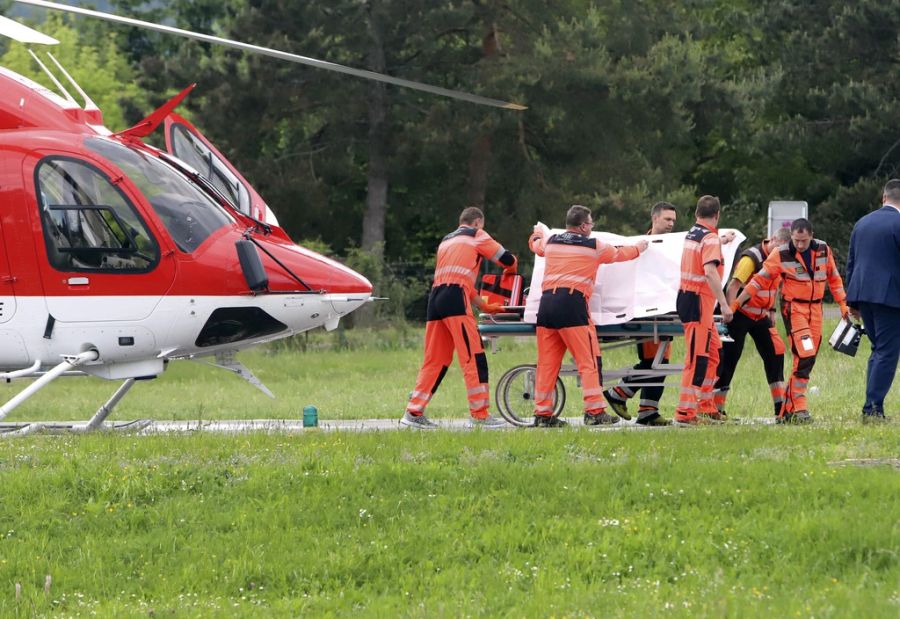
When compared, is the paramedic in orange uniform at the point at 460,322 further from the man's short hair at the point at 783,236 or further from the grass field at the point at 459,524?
the man's short hair at the point at 783,236

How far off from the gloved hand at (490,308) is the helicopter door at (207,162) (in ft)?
7.22

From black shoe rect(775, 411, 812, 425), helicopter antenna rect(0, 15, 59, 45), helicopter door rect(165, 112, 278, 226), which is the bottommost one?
black shoe rect(775, 411, 812, 425)

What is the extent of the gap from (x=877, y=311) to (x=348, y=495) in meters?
5.07

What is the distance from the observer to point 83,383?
27.6 metres

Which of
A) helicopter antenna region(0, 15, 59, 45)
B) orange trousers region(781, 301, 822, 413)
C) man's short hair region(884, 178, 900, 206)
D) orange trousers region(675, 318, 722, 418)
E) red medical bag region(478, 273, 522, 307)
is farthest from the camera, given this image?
red medical bag region(478, 273, 522, 307)

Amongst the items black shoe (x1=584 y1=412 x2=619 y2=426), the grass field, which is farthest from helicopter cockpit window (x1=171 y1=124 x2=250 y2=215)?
black shoe (x1=584 y1=412 x2=619 y2=426)

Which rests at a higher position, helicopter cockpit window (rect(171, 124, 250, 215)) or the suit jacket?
helicopter cockpit window (rect(171, 124, 250, 215))

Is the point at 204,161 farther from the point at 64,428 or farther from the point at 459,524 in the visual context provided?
Answer: the point at 459,524

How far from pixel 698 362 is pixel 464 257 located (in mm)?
2370

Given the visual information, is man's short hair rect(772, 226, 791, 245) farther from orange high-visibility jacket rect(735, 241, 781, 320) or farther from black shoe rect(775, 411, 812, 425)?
black shoe rect(775, 411, 812, 425)

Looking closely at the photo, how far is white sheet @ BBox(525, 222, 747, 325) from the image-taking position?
41.2 feet

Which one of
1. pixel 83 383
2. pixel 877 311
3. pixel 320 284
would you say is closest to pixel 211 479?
pixel 320 284

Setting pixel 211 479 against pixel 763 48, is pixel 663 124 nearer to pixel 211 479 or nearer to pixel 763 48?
pixel 763 48

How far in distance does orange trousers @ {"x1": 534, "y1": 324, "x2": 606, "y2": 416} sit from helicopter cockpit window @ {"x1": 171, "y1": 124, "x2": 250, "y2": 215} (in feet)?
10.6
